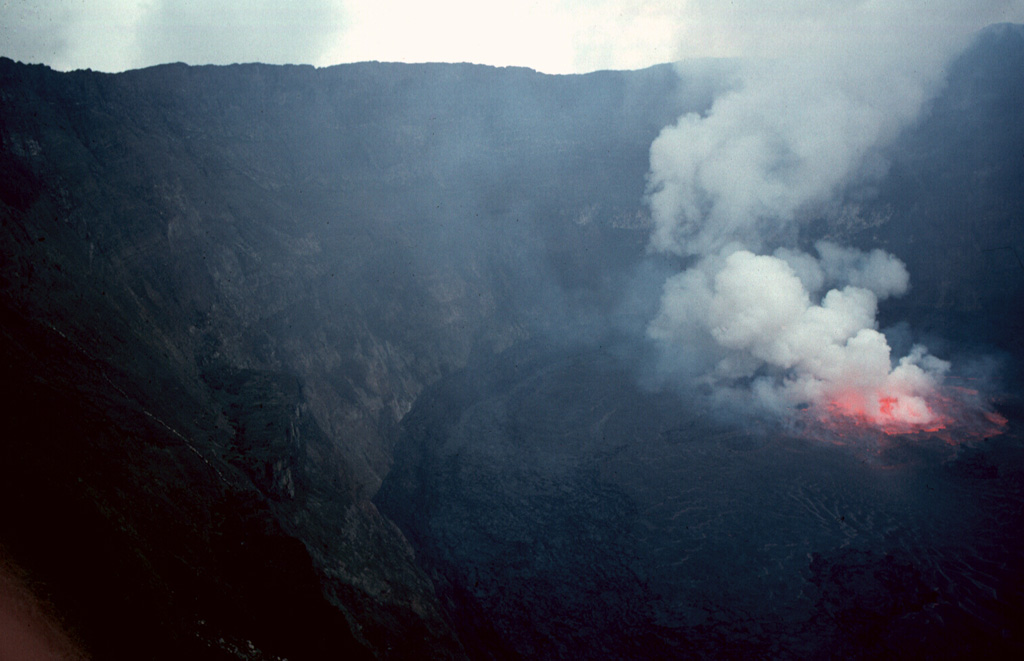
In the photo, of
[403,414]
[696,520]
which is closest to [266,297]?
[403,414]

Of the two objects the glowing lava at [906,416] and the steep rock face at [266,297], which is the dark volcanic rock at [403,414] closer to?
the steep rock face at [266,297]

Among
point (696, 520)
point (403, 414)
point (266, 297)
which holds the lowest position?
point (696, 520)

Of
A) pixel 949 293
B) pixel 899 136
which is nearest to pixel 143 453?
pixel 949 293

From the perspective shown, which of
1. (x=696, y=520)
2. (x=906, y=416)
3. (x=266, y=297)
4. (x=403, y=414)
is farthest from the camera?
(x=403, y=414)

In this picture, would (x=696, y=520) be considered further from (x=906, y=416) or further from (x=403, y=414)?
(x=403, y=414)

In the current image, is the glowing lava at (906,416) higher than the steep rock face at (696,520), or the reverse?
the glowing lava at (906,416)

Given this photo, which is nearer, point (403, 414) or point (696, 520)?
point (696, 520)

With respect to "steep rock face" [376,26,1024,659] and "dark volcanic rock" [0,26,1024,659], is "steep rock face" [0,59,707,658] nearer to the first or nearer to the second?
"dark volcanic rock" [0,26,1024,659]

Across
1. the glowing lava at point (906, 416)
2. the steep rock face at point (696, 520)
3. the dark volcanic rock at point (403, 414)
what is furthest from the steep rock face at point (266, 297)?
the glowing lava at point (906, 416)

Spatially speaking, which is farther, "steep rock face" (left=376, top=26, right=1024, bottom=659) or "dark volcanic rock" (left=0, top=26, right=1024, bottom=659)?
"steep rock face" (left=376, top=26, right=1024, bottom=659)

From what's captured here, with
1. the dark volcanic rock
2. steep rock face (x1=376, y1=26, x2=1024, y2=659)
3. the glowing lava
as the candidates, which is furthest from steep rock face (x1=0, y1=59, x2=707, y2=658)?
the glowing lava
